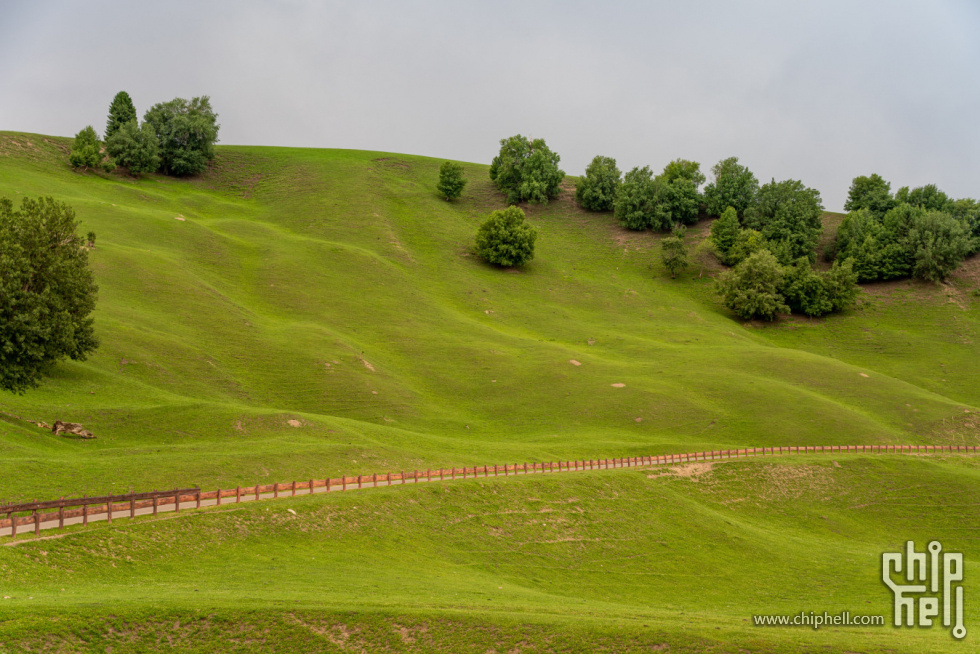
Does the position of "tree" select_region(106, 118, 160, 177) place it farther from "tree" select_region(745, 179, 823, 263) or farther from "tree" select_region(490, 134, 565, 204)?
"tree" select_region(745, 179, 823, 263)

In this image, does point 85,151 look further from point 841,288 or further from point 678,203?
point 841,288

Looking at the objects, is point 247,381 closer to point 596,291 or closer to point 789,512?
point 789,512

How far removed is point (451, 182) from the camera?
17288cm

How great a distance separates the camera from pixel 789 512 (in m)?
61.7

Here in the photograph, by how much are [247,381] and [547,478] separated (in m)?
36.3

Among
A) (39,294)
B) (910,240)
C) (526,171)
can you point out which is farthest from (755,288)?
(39,294)

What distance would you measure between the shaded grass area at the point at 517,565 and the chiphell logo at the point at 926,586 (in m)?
1.04

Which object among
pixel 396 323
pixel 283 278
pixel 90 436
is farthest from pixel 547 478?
pixel 283 278

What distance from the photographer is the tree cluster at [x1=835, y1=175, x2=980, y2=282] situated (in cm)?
14225

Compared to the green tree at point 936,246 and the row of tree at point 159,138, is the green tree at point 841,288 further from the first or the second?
the row of tree at point 159,138

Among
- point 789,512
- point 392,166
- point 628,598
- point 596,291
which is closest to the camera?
point 628,598

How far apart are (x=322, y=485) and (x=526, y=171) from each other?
139527 millimetres

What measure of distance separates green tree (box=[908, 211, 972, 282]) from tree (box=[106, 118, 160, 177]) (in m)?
153

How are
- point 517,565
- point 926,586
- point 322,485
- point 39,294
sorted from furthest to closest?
point 39,294, point 322,485, point 926,586, point 517,565
